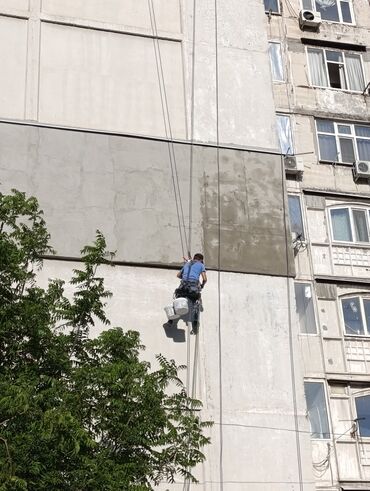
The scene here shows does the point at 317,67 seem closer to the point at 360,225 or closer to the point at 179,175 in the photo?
the point at 360,225

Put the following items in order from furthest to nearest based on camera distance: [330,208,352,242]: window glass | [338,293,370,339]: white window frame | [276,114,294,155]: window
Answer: [276,114,294,155]: window, [330,208,352,242]: window glass, [338,293,370,339]: white window frame

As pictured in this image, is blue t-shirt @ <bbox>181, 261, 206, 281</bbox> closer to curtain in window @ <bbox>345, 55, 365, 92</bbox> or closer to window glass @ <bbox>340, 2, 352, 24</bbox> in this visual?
curtain in window @ <bbox>345, 55, 365, 92</bbox>

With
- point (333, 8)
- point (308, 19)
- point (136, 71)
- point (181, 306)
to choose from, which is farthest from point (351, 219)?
point (333, 8)

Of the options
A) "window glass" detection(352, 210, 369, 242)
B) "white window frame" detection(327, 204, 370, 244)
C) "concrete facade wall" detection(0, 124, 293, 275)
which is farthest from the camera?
"window glass" detection(352, 210, 369, 242)

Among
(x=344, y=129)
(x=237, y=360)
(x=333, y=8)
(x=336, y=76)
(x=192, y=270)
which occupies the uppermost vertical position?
(x=333, y=8)

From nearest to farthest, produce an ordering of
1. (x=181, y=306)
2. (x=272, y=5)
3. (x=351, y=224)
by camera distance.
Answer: (x=181, y=306), (x=351, y=224), (x=272, y=5)

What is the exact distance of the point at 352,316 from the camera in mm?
18859

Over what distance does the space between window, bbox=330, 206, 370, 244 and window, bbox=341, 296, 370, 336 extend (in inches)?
66.0

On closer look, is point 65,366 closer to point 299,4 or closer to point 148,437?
point 148,437

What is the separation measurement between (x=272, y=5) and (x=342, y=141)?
5.03 meters

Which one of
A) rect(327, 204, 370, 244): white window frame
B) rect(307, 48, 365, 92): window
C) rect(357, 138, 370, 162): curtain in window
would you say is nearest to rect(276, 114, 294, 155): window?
rect(307, 48, 365, 92): window

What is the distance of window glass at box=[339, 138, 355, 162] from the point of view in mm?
21094

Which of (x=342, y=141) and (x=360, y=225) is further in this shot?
(x=342, y=141)

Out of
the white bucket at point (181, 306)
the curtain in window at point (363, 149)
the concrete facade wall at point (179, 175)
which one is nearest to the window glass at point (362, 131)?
A: the curtain in window at point (363, 149)
